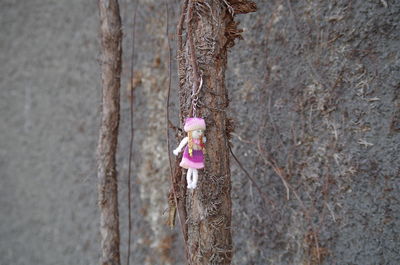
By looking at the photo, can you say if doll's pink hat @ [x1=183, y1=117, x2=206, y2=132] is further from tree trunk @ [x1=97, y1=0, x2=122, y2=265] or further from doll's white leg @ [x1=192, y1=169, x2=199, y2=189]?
tree trunk @ [x1=97, y1=0, x2=122, y2=265]

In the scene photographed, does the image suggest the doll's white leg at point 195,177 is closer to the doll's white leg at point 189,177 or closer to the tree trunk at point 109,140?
the doll's white leg at point 189,177

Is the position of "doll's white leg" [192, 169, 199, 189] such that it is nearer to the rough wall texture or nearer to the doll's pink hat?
the doll's pink hat

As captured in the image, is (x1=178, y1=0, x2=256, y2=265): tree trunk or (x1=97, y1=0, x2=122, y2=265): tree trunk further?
(x1=97, y1=0, x2=122, y2=265): tree trunk

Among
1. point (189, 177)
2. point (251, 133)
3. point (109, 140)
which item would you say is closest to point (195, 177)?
point (189, 177)

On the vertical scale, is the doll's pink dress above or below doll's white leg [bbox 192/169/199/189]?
above

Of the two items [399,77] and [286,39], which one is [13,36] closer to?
[286,39]

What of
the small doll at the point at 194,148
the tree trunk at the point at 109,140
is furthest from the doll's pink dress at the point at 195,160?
the tree trunk at the point at 109,140

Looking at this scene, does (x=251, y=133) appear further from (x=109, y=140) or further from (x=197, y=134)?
(x=197, y=134)

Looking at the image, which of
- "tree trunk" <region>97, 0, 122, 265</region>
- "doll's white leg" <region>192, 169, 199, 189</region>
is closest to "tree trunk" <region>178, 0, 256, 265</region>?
"doll's white leg" <region>192, 169, 199, 189</region>
